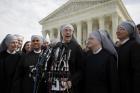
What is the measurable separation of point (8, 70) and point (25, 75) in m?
0.50

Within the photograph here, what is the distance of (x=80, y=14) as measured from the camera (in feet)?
168

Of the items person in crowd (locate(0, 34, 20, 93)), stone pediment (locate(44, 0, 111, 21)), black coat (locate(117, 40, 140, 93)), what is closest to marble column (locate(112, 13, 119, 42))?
stone pediment (locate(44, 0, 111, 21))

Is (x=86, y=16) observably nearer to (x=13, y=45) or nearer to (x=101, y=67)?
(x=13, y=45)

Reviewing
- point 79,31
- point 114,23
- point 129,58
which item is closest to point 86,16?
point 79,31

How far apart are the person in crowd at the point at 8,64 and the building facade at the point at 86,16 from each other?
121ft

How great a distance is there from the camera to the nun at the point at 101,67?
5785 millimetres

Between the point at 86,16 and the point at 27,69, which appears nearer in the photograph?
the point at 27,69

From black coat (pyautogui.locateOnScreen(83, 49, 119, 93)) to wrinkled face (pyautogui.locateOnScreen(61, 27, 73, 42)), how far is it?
0.68 meters

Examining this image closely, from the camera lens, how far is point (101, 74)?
589cm

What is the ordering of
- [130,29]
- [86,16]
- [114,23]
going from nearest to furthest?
[130,29], [114,23], [86,16]

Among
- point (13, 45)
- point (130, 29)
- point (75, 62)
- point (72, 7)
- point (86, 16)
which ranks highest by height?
point (72, 7)

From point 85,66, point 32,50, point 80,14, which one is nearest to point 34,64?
point 32,50

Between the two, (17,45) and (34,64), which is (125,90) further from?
(17,45)

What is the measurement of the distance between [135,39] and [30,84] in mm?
2665
